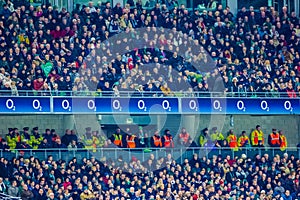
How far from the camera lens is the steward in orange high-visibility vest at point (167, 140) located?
165 feet

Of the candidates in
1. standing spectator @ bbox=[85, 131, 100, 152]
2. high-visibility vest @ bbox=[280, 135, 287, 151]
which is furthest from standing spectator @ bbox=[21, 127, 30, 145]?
high-visibility vest @ bbox=[280, 135, 287, 151]

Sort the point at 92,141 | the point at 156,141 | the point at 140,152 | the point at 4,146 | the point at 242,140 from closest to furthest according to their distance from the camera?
the point at 4,146 < the point at 92,141 < the point at 140,152 < the point at 156,141 < the point at 242,140

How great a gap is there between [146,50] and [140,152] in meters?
3.87

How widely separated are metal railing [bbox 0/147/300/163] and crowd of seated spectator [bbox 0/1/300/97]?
2.00m

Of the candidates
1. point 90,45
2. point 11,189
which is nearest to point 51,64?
point 90,45

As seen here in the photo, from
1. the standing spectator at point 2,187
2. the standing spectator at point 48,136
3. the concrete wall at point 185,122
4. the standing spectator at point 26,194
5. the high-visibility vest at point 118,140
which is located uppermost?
the concrete wall at point 185,122

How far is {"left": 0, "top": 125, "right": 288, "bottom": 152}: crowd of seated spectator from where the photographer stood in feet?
157

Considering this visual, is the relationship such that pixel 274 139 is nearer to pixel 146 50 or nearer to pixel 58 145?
pixel 146 50

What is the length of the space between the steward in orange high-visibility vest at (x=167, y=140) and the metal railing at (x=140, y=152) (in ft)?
1.66

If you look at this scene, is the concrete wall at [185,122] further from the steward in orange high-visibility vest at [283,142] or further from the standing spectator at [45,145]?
the steward in orange high-visibility vest at [283,142]

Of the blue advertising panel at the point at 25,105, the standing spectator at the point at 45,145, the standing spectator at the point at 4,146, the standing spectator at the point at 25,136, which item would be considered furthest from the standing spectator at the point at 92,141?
the standing spectator at the point at 4,146

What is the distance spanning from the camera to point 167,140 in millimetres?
50500

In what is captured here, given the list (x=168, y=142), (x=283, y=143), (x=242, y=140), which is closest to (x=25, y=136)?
(x=168, y=142)

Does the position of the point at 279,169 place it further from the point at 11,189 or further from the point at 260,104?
the point at 11,189
